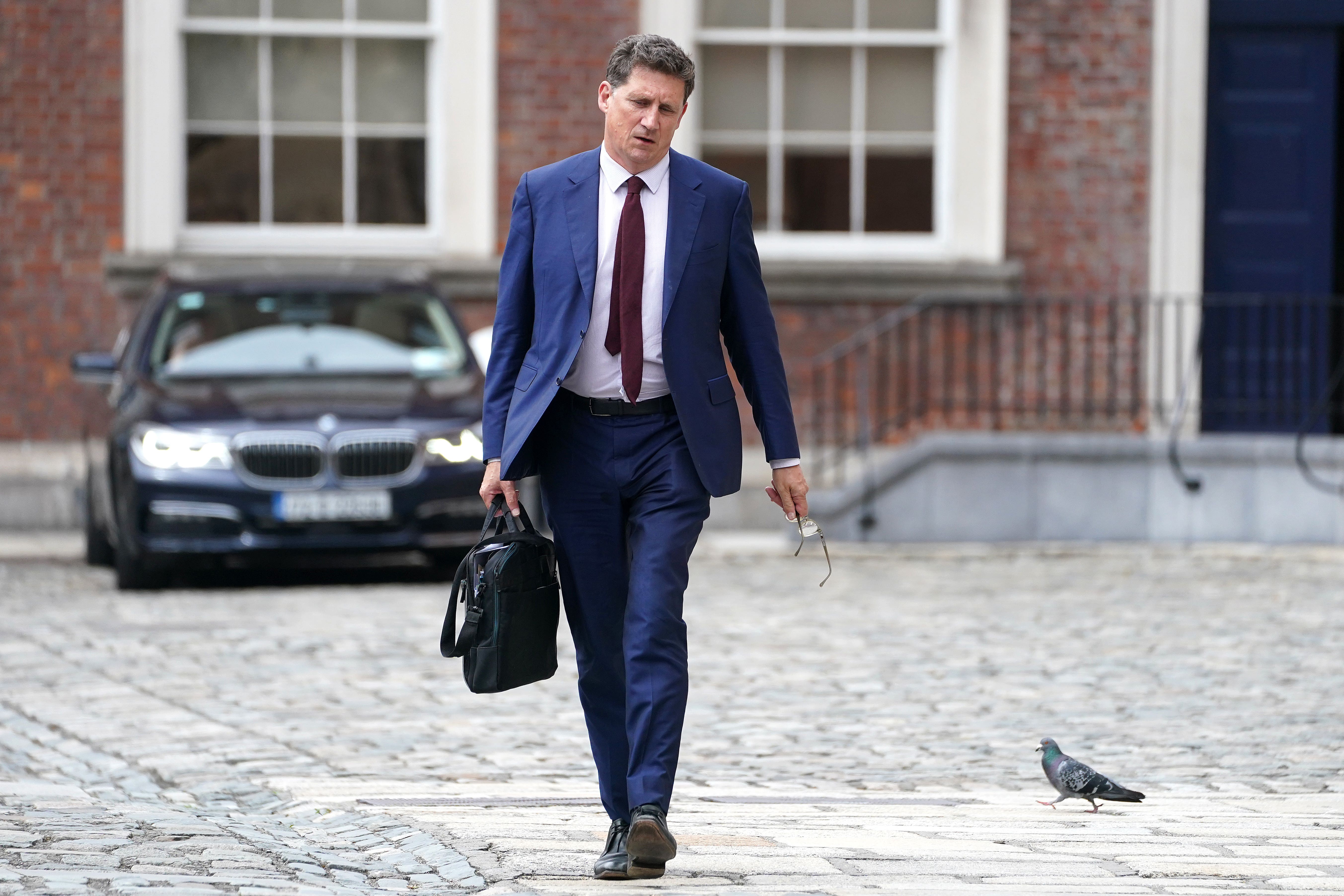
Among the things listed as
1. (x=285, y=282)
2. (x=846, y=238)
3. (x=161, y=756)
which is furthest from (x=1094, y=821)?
(x=846, y=238)

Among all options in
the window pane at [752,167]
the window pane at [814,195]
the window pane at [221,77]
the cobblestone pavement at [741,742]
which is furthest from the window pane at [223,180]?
the cobblestone pavement at [741,742]

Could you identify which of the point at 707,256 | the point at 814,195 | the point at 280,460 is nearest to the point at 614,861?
the point at 707,256

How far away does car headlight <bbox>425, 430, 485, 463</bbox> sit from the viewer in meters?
10.0

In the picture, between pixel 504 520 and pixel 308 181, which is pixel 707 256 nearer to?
pixel 504 520

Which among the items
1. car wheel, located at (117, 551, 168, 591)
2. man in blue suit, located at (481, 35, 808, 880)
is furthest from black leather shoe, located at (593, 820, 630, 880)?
car wheel, located at (117, 551, 168, 591)

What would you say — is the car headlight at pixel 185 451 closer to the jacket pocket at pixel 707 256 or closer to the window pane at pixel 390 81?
the window pane at pixel 390 81

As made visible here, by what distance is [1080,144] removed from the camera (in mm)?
13836

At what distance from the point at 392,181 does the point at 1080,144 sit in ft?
14.9

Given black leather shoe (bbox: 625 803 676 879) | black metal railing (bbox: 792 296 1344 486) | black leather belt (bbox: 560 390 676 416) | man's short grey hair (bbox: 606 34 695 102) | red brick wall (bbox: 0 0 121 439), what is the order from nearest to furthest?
black leather shoe (bbox: 625 803 676 879), man's short grey hair (bbox: 606 34 695 102), black leather belt (bbox: 560 390 676 416), black metal railing (bbox: 792 296 1344 486), red brick wall (bbox: 0 0 121 439)

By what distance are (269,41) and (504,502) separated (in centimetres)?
989

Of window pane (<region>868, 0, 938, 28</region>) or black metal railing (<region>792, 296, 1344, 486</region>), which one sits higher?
window pane (<region>868, 0, 938, 28</region>)

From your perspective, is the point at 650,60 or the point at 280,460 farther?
the point at 280,460

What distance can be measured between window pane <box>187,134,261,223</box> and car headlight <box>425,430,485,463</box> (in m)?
4.46

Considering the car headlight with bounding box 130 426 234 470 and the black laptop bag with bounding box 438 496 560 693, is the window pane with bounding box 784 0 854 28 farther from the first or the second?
the black laptop bag with bounding box 438 496 560 693
